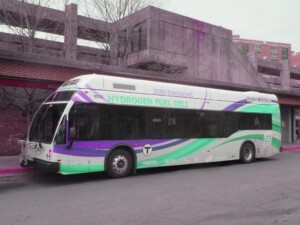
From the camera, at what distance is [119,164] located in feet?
36.4

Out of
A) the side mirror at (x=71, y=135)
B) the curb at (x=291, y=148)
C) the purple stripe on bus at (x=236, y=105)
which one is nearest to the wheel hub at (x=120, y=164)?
the side mirror at (x=71, y=135)

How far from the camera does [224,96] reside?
14938 mm

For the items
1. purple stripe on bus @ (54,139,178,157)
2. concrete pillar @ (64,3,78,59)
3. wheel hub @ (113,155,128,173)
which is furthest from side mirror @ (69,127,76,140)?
concrete pillar @ (64,3,78,59)

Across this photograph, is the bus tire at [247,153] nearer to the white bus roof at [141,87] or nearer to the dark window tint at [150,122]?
the dark window tint at [150,122]

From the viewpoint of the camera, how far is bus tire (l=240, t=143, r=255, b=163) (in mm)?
15525

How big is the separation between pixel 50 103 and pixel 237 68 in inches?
992

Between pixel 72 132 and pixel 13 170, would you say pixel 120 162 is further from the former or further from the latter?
pixel 13 170

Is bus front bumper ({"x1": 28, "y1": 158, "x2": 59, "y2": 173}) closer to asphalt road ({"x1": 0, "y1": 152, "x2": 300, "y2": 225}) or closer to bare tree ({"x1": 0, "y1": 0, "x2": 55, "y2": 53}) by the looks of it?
asphalt road ({"x1": 0, "y1": 152, "x2": 300, "y2": 225})

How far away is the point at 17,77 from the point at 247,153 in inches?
412

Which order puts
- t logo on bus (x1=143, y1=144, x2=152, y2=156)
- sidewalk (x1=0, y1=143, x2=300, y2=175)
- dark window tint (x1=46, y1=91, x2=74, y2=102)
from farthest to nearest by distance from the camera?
t logo on bus (x1=143, y1=144, x2=152, y2=156), sidewalk (x1=0, y1=143, x2=300, y2=175), dark window tint (x1=46, y1=91, x2=74, y2=102)

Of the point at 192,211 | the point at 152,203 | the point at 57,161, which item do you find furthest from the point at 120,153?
the point at 192,211

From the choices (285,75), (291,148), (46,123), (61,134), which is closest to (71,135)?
(61,134)

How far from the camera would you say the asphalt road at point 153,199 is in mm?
6324

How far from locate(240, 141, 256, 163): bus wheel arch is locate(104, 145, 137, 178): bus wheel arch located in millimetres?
6114
